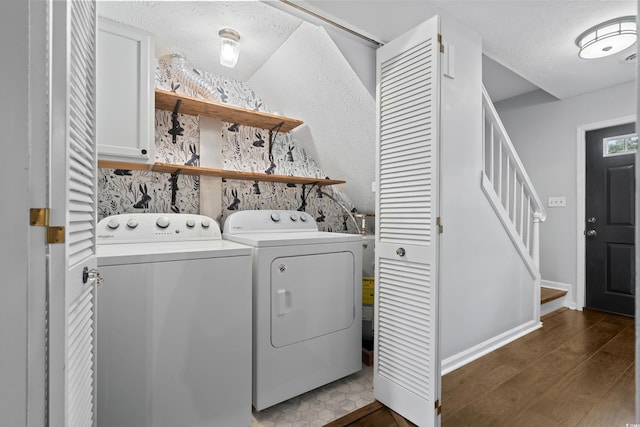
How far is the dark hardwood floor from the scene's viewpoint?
5.32ft

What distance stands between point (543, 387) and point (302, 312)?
1.58 meters

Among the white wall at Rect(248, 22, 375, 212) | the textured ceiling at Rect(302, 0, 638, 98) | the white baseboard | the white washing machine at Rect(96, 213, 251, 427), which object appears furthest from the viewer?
the white baseboard

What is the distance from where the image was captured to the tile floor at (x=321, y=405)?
64.2 inches

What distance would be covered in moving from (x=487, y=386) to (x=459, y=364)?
0.24 meters

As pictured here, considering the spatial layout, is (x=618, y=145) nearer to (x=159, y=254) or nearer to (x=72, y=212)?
(x=159, y=254)

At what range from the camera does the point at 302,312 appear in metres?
1.75

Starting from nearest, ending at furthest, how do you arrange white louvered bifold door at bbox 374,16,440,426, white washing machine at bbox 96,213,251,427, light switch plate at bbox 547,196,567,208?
white washing machine at bbox 96,213,251,427
white louvered bifold door at bbox 374,16,440,426
light switch plate at bbox 547,196,567,208

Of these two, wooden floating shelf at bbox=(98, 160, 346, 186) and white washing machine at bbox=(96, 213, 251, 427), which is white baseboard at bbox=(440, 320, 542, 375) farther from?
wooden floating shelf at bbox=(98, 160, 346, 186)

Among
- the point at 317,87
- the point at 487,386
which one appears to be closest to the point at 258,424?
the point at 487,386

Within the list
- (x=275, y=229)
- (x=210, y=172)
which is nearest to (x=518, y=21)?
(x=275, y=229)

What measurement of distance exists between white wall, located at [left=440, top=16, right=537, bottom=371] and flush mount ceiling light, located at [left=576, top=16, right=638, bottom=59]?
75cm

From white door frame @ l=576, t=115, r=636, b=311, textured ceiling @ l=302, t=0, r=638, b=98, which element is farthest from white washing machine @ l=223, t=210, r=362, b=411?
white door frame @ l=576, t=115, r=636, b=311

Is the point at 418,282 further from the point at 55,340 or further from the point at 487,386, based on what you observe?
the point at 55,340

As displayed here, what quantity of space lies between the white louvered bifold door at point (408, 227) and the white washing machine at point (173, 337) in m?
0.78
